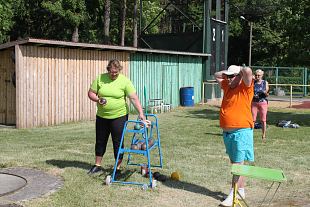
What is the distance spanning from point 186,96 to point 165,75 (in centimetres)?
175

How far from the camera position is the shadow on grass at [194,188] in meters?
6.56

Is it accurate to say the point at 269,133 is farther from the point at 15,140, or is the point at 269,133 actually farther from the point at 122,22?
the point at 122,22

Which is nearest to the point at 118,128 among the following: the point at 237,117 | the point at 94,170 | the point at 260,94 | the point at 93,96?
Answer: the point at 93,96

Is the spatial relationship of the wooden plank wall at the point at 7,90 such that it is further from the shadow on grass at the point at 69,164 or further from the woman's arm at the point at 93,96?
the woman's arm at the point at 93,96

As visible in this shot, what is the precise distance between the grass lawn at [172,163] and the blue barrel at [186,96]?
27.1 ft

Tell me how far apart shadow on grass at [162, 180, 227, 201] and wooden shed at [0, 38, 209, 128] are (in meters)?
7.74

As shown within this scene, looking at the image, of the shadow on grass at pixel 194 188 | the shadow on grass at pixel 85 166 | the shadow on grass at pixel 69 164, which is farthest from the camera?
the shadow on grass at pixel 69 164

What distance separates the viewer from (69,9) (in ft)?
105

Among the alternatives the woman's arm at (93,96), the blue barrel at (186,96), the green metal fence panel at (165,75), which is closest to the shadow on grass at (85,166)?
the woman's arm at (93,96)

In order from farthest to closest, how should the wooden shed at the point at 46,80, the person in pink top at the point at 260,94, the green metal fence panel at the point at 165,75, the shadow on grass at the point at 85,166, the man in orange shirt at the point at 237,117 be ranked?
the green metal fence panel at the point at 165,75 < the wooden shed at the point at 46,80 < the person in pink top at the point at 260,94 < the shadow on grass at the point at 85,166 < the man in orange shirt at the point at 237,117

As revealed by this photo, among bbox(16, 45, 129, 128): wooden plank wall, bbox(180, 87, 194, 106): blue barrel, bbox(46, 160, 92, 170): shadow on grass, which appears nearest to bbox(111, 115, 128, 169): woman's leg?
bbox(46, 160, 92, 170): shadow on grass

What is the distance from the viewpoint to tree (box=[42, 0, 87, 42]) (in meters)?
31.0

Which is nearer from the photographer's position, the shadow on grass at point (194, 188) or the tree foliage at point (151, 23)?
the shadow on grass at point (194, 188)

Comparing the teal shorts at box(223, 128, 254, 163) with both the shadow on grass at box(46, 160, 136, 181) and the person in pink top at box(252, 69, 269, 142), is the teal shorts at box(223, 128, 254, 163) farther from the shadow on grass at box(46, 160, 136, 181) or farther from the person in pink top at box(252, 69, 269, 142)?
the person in pink top at box(252, 69, 269, 142)
